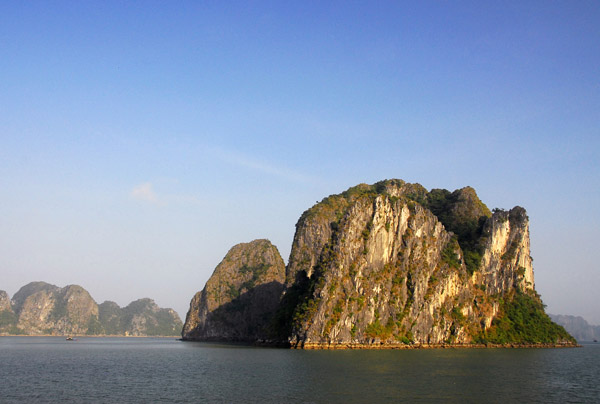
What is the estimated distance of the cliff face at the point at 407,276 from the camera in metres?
122

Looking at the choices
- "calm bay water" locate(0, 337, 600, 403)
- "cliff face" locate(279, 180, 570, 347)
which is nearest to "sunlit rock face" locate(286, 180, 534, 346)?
"cliff face" locate(279, 180, 570, 347)

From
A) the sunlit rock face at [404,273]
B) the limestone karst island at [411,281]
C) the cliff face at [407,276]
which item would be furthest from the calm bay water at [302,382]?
the cliff face at [407,276]

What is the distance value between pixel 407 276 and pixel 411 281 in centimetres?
183

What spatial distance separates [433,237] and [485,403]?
10413 cm

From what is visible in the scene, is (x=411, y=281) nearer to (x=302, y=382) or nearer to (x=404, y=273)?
(x=404, y=273)

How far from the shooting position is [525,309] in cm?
15275

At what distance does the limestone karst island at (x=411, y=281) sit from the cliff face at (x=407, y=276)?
0.83 feet

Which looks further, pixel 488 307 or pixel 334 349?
pixel 488 307

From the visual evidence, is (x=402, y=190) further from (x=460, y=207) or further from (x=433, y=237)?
(x=433, y=237)

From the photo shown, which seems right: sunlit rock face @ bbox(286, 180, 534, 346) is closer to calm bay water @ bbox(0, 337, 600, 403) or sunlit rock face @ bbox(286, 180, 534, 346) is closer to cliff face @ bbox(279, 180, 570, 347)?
cliff face @ bbox(279, 180, 570, 347)

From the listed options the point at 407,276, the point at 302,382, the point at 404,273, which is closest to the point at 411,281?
the point at 407,276

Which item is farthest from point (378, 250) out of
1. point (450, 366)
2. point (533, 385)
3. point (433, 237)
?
point (533, 385)

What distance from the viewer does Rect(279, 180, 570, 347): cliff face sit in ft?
402

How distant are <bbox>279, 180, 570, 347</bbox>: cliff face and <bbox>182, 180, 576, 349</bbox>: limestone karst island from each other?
25 centimetres
